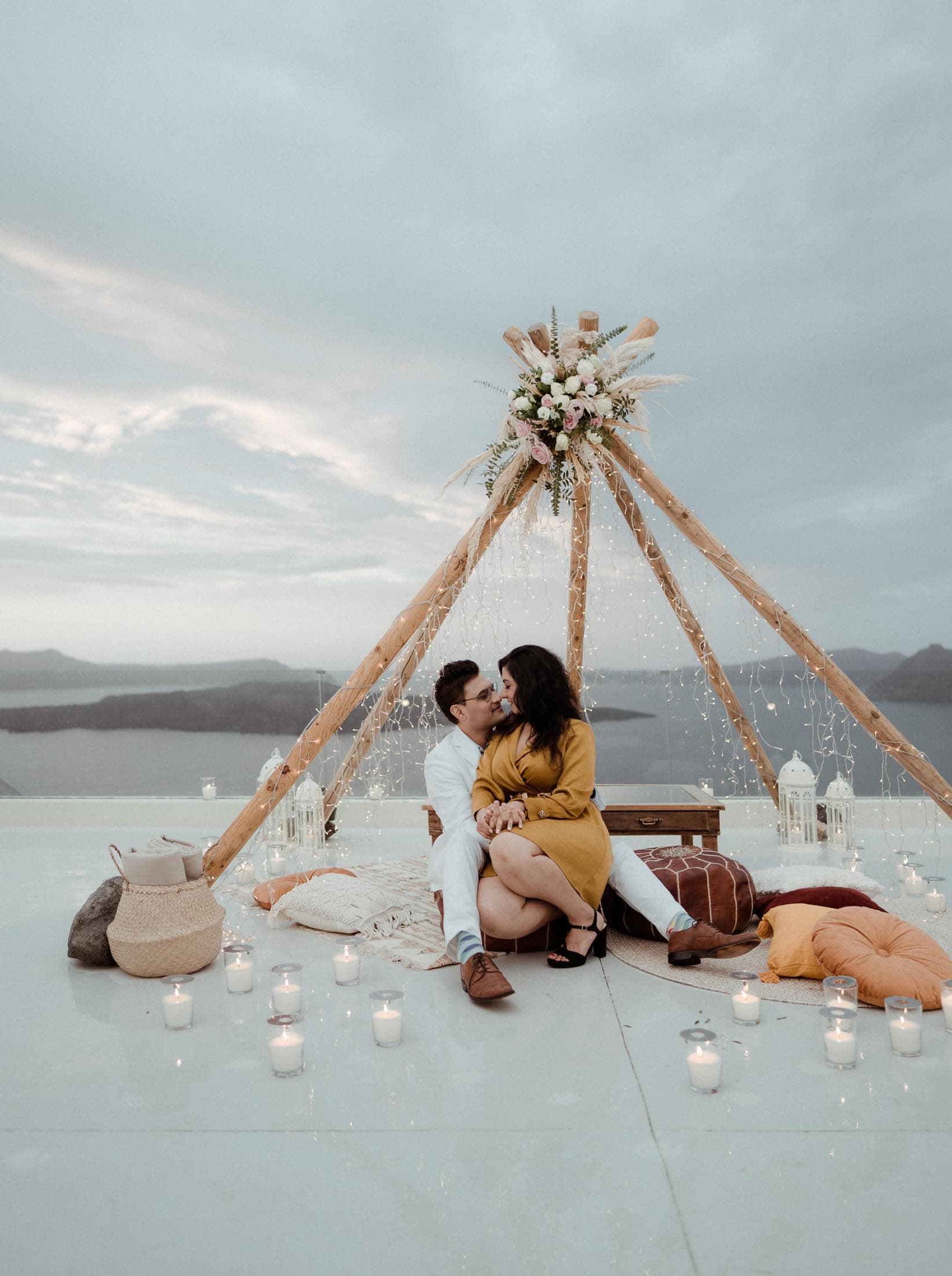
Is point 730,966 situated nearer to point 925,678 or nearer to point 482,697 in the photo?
point 482,697

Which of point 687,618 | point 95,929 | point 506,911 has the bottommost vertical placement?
point 95,929

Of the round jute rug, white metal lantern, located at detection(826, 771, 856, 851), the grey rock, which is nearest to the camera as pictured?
the round jute rug

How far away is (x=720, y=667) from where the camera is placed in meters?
4.74

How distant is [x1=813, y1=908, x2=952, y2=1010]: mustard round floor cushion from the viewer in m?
2.51

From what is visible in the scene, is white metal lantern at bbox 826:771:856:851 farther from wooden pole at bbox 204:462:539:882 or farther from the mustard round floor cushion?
wooden pole at bbox 204:462:539:882

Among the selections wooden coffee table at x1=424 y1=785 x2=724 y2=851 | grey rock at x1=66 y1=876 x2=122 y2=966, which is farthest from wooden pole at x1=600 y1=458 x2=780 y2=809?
grey rock at x1=66 y1=876 x2=122 y2=966

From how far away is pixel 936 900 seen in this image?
140 inches

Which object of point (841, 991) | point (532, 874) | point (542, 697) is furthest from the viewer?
point (542, 697)

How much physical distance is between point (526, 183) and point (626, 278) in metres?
1.15

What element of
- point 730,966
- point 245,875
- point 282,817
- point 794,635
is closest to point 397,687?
point 245,875

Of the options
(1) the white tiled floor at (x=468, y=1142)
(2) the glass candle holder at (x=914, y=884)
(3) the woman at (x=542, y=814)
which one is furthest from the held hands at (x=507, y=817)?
(2) the glass candle holder at (x=914, y=884)

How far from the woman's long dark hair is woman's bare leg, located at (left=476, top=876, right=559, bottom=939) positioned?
481 millimetres

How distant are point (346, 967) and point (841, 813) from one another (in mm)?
3435

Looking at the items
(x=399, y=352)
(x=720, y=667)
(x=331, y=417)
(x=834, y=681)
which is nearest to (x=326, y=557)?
(x=331, y=417)
